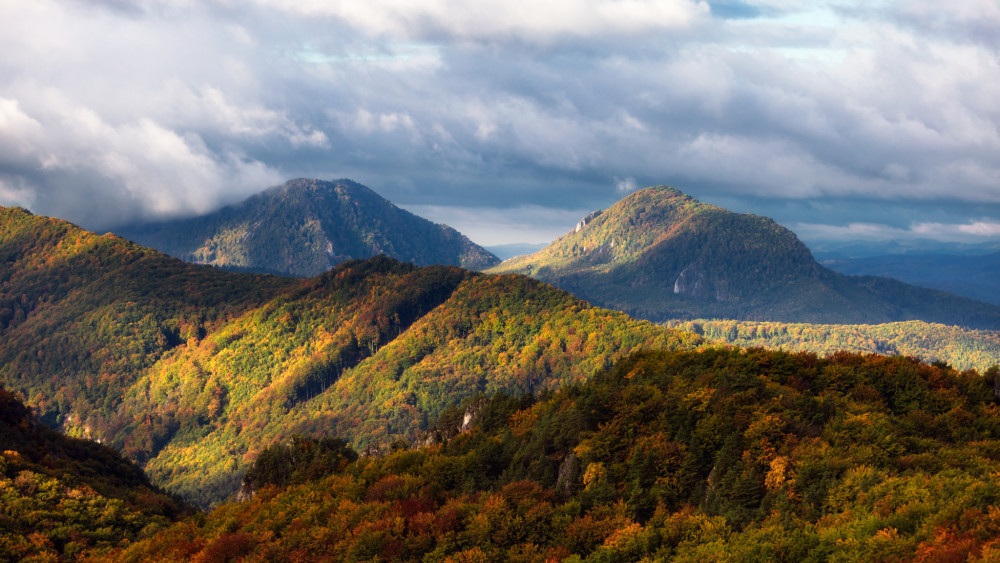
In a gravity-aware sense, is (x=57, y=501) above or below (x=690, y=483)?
below

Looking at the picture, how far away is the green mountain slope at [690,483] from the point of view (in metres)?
51.7

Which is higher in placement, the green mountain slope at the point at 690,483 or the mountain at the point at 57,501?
the green mountain slope at the point at 690,483

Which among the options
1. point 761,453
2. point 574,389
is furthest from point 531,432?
point 761,453

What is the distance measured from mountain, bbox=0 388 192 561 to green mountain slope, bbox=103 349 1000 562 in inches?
417

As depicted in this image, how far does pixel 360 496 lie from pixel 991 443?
7115 cm

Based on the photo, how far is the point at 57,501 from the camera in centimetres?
9394

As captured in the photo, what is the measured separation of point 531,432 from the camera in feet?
304

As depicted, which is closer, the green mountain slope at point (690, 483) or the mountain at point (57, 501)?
the green mountain slope at point (690, 483)

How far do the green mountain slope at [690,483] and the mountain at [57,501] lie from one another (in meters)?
10.6

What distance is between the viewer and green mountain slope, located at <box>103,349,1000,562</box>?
170 ft

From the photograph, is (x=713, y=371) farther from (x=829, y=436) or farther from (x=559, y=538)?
(x=559, y=538)

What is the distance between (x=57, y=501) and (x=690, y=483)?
86.8 m

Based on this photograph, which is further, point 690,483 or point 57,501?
point 57,501

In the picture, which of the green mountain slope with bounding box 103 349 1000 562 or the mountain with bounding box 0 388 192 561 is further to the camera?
the mountain with bounding box 0 388 192 561
